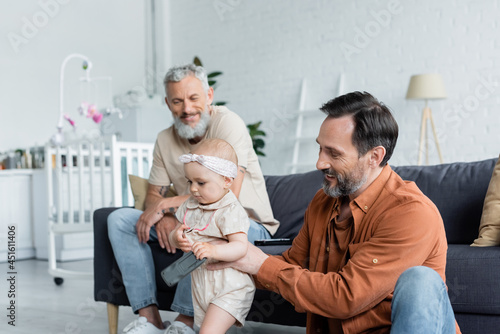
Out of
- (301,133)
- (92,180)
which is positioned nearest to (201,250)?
(92,180)

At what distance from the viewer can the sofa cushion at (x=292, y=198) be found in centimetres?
272

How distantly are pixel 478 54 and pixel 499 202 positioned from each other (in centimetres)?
314

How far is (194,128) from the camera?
8.30 feet

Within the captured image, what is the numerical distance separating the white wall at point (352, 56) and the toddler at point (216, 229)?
12.2ft

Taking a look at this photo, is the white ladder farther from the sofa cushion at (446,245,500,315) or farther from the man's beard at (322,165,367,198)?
the man's beard at (322,165,367,198)

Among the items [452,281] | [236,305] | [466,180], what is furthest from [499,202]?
[236,305]

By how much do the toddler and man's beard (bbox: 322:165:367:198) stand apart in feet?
1.17

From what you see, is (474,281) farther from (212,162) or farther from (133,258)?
(133,258)

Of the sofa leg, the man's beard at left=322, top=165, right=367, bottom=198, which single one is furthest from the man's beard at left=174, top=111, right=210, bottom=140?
the man's beard at left=322, top=165, right=367, bottom=198

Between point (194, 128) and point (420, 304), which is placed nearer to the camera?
point (420, 304)

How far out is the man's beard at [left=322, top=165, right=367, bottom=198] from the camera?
144 centimetres

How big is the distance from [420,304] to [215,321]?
2.38ft

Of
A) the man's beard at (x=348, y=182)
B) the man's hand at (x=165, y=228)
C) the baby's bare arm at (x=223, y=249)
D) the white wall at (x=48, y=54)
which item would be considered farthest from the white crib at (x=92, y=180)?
the man's beard at (x=348, y=182)

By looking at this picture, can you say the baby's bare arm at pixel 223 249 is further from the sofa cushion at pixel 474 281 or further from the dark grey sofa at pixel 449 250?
the sofa cushion at pixel 474 281
